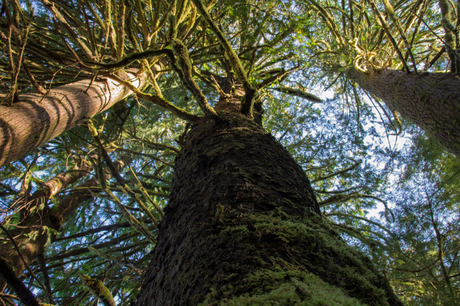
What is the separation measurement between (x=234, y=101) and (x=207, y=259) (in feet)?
7.77

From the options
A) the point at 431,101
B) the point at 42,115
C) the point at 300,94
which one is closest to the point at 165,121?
the point at 300,94

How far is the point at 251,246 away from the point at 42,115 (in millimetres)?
1571

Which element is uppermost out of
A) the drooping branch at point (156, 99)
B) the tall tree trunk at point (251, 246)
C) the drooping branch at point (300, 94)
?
the drooping branch at point (300, 94)

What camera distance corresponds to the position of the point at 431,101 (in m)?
2.35

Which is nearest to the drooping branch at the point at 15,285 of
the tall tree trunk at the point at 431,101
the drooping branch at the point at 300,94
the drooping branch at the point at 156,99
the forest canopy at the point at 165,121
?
the forest canopy at the point at 165,121

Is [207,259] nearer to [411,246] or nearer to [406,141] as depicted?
[411,246]

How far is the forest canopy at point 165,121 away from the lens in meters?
1.73

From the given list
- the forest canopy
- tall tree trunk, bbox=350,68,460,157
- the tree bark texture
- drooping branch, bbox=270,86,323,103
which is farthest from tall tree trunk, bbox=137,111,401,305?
→ drooping branch, bbox=270,86,323,103

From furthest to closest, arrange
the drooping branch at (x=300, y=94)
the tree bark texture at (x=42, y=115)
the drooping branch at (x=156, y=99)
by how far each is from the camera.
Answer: the drooping branch at (x=300, y=94) < the drooping branch at (x=156, y=99) < the tree bark texture at (x=42, y=115)

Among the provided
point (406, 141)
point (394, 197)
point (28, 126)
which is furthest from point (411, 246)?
point (28, 126)

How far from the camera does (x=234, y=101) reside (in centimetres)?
298

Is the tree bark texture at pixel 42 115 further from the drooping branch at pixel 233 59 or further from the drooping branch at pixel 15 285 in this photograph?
the drooping branch at pixel 233 59

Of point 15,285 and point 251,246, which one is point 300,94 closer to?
point 251,246

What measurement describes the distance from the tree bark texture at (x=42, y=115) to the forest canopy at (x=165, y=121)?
0.03 feet
